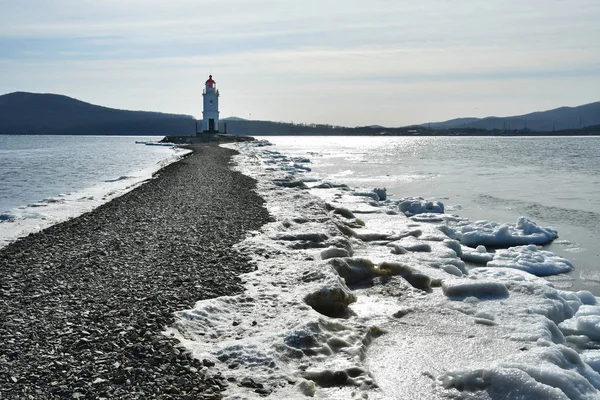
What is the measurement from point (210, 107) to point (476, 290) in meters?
88.1

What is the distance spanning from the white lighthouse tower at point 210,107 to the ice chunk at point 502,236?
3194 inches

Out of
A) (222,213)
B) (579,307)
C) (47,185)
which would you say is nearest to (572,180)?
(222,213)

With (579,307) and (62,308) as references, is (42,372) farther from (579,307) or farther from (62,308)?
(579,307)

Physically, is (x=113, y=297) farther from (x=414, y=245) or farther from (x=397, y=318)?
(x=414, y=245)

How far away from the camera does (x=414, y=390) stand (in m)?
5.10

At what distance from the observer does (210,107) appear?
92.3 metres

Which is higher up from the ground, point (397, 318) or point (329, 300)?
point (329, 300)

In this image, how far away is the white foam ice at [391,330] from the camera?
5.10 metres

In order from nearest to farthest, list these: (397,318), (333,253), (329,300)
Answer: (397,318) → (329,300) → (333,253)

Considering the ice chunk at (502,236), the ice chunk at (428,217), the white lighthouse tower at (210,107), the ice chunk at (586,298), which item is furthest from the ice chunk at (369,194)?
the white lighthouse tower at (210,107)

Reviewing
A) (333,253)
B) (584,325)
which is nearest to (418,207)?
(333,253)

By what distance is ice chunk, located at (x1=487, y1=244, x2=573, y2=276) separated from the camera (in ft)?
33.9

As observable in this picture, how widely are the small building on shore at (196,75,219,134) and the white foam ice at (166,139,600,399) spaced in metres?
83.4

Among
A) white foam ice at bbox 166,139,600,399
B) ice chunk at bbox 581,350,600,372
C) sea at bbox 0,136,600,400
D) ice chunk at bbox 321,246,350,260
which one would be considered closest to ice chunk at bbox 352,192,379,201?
sea at bbox 0,136,600,400
